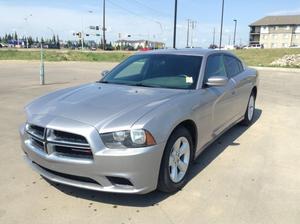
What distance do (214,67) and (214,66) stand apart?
0.02 meters

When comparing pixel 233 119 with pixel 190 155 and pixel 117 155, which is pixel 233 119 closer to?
pixel 190 155

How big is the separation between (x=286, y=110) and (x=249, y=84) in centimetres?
274

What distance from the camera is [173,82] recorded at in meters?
4.65

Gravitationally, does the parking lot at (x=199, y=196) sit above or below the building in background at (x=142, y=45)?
below

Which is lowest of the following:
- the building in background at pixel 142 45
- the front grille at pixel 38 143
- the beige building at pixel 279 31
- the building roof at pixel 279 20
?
the front grille at pixel 38 143

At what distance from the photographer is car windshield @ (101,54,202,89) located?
4656 millimetres

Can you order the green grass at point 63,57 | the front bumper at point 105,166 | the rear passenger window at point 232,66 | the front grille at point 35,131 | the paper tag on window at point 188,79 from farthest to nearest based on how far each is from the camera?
the green grass at point 63,57
the rear passenger window at point 232,66
the paper tag on window at point 188,79
the front grille at point 35,131
the front bumper at point 105,166

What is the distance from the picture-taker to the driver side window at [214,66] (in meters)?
4.91

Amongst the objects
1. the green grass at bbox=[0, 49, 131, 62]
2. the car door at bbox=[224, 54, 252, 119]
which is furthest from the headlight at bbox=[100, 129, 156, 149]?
the green grass at bbox=[0, 49, 131, 62]

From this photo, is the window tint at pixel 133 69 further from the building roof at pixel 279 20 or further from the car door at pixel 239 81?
the building roof at pixel 279 20

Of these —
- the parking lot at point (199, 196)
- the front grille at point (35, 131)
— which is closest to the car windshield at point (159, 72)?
the parking lot at point (199, 196)

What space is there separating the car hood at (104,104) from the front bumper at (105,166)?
167 mm

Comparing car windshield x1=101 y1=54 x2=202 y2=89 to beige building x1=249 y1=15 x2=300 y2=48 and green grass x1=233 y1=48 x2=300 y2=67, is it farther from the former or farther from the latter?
beige building x1=249 y1=15 x2=300 y2=48

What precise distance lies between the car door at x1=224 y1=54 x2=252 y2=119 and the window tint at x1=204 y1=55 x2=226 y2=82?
0.22 metres
